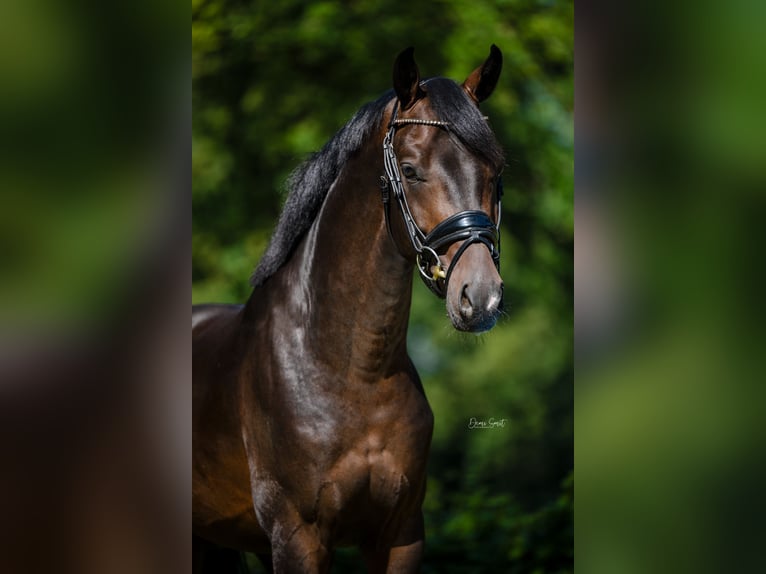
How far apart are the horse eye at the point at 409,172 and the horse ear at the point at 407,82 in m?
0.19

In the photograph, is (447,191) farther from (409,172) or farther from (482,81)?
(482,81)

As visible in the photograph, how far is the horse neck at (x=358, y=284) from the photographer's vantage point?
8.92 ft

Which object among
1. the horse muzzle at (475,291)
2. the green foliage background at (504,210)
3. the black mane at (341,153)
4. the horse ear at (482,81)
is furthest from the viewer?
the green foliage background at (504,210)

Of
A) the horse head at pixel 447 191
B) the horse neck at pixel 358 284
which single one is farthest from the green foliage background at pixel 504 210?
the horse head at pixel 447 191

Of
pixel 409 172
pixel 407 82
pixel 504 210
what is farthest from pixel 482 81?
pixel 504 210

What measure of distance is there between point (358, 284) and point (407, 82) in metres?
0.65

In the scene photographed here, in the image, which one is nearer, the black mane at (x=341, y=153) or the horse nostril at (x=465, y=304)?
the horse nostril at (x=465, y=304)

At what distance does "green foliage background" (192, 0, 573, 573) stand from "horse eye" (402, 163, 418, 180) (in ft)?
5.26

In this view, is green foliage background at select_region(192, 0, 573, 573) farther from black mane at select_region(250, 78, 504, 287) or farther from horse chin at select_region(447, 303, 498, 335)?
horse chin at select_region(447, 303, 498, 335)

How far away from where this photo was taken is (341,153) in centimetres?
282

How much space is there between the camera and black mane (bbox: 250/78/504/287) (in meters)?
2.46

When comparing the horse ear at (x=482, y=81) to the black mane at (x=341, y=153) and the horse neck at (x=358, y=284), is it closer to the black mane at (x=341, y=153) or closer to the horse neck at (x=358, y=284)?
the black mane at (x=341, y=153)
